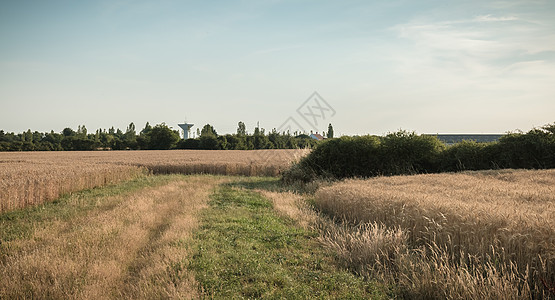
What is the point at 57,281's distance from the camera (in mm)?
5359

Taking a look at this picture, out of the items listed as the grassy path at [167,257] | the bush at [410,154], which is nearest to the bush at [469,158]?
the bush at [410,154]

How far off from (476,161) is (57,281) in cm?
1992

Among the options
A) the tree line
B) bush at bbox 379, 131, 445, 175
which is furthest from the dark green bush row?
the tree line

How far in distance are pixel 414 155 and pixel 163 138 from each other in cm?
7240

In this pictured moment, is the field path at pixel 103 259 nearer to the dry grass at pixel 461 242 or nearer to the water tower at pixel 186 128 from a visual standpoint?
the dry grass at pixel 461 242

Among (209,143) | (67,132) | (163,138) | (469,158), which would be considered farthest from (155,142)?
(469,158)

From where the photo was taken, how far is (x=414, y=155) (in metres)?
19.2

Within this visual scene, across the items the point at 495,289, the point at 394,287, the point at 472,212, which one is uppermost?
the point at 472,212

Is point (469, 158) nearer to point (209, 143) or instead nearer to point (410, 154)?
point (410, 154)

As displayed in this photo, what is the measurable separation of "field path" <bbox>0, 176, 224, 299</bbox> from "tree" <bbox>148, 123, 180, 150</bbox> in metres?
73.2

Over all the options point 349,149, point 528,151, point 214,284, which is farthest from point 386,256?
point 528,151

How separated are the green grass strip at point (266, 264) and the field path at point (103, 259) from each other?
0.46 meters

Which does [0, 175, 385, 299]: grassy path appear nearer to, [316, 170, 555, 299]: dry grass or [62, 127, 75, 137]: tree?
[316, 170, 555, 299]: dry grass

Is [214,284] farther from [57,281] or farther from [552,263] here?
[552,263]
